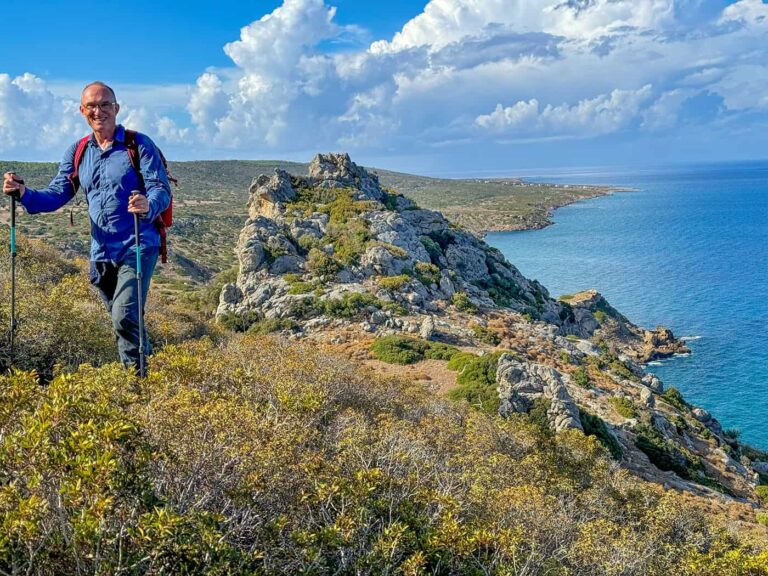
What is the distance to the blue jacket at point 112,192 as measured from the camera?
5.18 metres

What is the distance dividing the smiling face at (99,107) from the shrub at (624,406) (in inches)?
823

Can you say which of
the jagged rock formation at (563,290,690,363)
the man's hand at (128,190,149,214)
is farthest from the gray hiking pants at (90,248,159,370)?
the jagged rock formation at (563,290,690,363)

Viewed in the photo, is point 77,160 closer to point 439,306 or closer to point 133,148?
point 133,148

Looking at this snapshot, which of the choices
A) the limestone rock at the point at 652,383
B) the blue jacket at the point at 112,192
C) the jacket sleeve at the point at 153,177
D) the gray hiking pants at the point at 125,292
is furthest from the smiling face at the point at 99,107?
the limestone rock at the point at 652,383

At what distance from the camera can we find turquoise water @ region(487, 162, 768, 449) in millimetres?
38500

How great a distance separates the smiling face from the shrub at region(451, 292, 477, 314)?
2573 centimetres

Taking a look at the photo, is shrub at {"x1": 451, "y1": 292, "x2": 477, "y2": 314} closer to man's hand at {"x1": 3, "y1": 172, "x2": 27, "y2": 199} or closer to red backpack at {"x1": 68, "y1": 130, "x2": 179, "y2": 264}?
red backpack at {"x1": 68, "y1": 130, "x2": 179, "y2": 264}

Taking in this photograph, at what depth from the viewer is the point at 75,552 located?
294 centimetres

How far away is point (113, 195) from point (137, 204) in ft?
2.00

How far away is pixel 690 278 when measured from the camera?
229 feet

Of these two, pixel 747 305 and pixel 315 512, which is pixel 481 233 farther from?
pixel 315 512

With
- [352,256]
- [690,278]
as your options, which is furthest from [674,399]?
[690,278]

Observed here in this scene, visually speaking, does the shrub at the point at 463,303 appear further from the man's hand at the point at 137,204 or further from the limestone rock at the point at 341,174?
the man's hand at the point at 137,204

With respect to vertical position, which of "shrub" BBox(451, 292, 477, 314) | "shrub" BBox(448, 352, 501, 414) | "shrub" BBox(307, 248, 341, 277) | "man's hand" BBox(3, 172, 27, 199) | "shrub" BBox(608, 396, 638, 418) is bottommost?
"shrub" BBox(608, 396, 638, 418)
